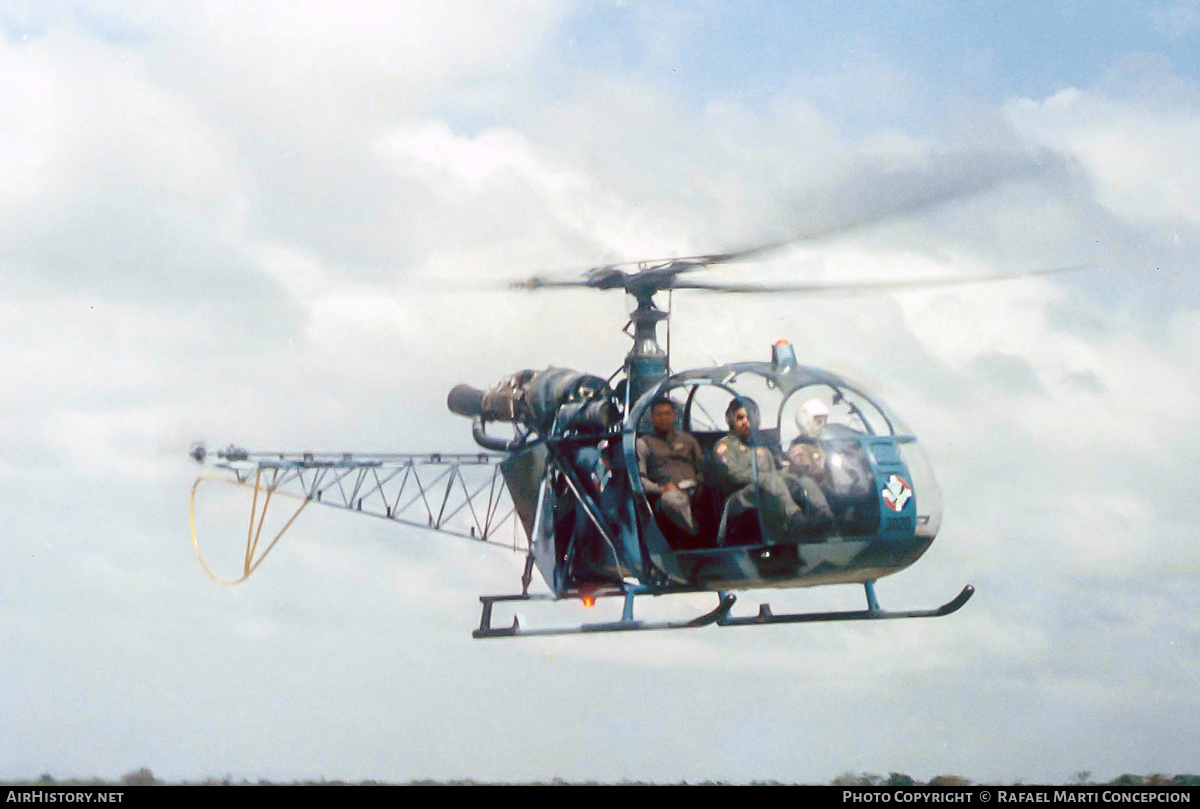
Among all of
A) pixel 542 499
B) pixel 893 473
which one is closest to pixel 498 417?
pixel 542 499

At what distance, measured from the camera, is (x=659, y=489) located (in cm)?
1537

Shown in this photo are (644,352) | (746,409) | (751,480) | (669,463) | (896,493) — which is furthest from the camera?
(644,352)

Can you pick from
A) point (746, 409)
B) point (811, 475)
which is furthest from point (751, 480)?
point (746, 409)

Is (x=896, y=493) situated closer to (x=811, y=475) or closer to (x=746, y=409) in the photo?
(x=811, y=475)

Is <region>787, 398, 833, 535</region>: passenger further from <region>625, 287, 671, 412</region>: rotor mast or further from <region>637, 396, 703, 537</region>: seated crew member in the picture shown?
<region>625, 287, 671, 412</region>: rotor mast

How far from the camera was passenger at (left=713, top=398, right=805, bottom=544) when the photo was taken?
14453 millimetres

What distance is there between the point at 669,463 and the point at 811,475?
5.66 ft

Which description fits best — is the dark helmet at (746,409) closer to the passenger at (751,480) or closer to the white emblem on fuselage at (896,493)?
the passenger at (751,480)

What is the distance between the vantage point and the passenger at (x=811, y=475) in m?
14.3

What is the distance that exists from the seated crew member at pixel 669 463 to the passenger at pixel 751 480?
0.51 meters

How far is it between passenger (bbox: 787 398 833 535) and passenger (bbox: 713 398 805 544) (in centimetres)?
11

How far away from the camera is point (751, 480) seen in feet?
47.9

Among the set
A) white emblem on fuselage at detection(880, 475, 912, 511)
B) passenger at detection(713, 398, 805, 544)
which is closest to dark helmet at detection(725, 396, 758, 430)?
passenger at detection(713, 398, 805, 544)
